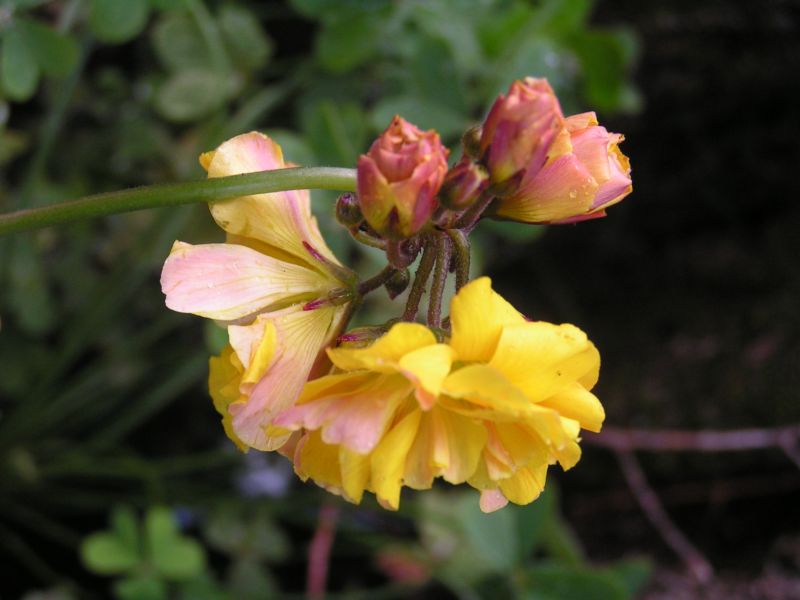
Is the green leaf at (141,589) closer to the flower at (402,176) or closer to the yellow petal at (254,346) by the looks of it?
the yellow petal at (254,346)

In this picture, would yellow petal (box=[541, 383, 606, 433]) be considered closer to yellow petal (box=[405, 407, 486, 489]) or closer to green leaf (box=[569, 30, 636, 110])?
yellow petal (box=[405, 407, 486, 489])

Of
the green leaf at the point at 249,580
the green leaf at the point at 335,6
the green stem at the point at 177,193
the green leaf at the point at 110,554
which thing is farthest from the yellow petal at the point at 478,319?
the green leaf at the point at 249,580

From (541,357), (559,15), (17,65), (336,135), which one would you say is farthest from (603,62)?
(541,357)

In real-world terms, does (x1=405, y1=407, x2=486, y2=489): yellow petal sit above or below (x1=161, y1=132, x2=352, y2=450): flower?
below

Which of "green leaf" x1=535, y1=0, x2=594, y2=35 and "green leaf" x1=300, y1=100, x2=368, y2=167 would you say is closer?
"green leaf" x1=300, y1=100, x2=368, y2=167

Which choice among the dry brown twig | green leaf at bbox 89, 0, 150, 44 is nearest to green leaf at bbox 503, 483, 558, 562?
the dry brown twig

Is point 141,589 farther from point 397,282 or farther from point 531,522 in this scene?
point 397,282
